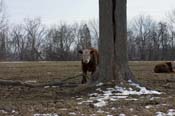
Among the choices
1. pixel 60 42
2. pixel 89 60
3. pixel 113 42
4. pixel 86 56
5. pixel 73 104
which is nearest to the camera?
pixel 73 104

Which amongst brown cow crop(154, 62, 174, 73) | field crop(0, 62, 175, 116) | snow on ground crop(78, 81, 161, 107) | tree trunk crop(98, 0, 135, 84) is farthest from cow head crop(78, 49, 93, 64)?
brown cow crop(154, 62, 174, 73)

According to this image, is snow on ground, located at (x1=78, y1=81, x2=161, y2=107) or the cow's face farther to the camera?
the cow's face

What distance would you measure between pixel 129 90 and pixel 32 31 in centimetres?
7590

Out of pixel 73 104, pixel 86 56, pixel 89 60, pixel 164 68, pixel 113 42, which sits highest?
pixel 113 42

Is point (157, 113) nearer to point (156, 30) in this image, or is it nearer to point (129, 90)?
point (129, 90)

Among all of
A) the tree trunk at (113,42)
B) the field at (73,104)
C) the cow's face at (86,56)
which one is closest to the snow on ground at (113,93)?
the field at (73,104)

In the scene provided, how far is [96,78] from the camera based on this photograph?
11391 mm

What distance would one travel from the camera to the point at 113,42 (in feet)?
36.6

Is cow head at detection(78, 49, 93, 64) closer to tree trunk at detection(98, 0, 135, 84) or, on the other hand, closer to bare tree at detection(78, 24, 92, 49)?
tree trunk at detection(98, 0, 135, 84)

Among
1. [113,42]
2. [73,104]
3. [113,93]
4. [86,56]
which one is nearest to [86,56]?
[86,56]

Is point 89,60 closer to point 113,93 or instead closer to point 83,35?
point 113,93

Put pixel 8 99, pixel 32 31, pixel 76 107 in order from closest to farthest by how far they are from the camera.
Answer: pixel 76 107 → pixel 8 99 → pixel 32 31

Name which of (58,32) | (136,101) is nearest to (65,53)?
(58,32)

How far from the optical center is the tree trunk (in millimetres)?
11109
